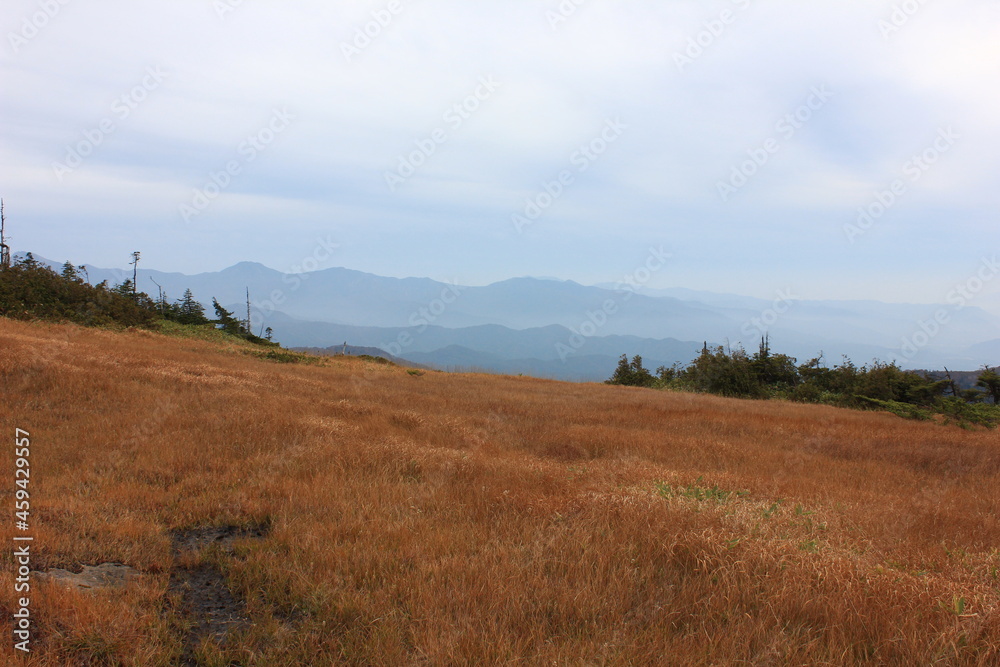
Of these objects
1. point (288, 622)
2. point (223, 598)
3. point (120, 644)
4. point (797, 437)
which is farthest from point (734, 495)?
point (797, 437)

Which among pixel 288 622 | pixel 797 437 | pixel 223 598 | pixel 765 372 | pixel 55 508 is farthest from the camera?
pixel 765 372

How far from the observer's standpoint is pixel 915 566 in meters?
4.93

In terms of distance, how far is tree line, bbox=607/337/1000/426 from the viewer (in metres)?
27.4

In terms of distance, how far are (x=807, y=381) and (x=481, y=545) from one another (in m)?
39.1

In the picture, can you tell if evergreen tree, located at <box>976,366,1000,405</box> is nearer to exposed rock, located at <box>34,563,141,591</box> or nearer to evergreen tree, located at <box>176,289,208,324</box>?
exposed rock, located at <box>34,563,141,591</box>

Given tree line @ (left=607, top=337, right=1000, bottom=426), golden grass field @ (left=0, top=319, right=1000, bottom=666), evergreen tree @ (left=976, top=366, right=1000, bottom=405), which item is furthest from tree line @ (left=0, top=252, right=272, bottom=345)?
evergreen tree @ (left=976, top=366, right=1000, bottom=405)

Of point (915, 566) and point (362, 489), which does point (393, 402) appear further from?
point (915, 566)

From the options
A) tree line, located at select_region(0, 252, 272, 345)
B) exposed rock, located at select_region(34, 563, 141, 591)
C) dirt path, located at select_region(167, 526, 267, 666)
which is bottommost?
dirt path, located at select_region(167, 526, 267, 666)

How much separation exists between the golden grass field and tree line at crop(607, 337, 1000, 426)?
2117cm

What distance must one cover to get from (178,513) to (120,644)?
2.54 m

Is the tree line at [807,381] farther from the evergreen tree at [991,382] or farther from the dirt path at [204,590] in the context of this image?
the dirt path at [204,590]

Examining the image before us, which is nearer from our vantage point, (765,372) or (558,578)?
(558,578)

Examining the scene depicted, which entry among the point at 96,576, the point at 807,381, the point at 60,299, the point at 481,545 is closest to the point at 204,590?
the point at 96,576

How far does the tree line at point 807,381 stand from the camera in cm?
2738
